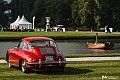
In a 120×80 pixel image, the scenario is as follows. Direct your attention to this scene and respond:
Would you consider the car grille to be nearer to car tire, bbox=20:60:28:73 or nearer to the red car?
the red car

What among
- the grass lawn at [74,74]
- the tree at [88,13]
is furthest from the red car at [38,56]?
the tree at [88,13]

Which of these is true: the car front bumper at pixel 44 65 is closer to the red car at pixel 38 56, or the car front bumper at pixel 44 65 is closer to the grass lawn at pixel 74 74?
the red car at pixel 38 56

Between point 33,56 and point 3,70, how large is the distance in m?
2.04

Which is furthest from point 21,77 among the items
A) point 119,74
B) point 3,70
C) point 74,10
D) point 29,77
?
point 74,10

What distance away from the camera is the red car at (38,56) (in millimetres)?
16062

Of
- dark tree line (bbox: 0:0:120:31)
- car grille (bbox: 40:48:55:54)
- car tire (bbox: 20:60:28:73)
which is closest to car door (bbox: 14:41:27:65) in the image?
car tire (bbox: 20:60:28:73)

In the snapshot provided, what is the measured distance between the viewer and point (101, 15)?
91.6 meters

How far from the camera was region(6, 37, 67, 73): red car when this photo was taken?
16.1 meters

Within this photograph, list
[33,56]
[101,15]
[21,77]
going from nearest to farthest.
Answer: [21,77]
[33,56]
[101,15]

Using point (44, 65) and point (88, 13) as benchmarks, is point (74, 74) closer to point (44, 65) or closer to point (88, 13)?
point (44, 65)

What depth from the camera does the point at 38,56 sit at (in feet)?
52.9

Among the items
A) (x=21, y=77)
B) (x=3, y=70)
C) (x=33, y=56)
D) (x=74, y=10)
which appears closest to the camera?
(x=21, y=77)

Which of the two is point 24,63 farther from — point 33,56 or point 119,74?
point 119,74

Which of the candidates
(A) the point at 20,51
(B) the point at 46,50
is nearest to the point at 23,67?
(A) the point at 20,51
